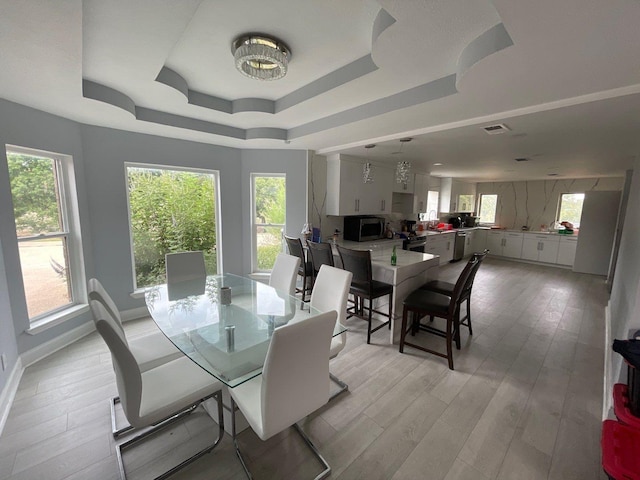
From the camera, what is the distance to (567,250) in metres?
6.09

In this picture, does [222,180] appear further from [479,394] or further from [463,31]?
[479,394]

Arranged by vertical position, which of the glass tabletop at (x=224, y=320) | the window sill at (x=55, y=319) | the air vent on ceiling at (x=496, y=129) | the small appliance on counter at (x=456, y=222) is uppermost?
the air vent on ceiling at (x=496, y=129)

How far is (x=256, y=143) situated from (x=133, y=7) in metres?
2.45

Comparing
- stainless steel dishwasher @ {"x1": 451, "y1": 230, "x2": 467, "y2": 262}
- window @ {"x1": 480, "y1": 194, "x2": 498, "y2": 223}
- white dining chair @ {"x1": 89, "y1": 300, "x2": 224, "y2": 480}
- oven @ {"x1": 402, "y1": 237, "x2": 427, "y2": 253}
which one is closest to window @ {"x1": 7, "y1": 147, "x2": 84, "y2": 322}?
white dining chair @ {"x1": 89, "y1": 300, "x2": 224, "y2": 480}

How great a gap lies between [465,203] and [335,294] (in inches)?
285

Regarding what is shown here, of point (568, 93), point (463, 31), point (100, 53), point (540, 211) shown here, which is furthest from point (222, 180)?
point (540, 211)

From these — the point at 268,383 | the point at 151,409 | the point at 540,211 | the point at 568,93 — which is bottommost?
the point at 151,409

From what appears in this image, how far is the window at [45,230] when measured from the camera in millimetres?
2391

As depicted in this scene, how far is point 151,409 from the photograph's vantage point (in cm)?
132

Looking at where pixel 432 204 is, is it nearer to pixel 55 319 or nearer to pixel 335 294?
pixel 335 294

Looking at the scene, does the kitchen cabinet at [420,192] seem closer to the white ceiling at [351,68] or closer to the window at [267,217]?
the white ceiling at [351,68]

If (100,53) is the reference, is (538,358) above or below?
below

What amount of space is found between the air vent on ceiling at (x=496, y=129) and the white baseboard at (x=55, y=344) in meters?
4.75

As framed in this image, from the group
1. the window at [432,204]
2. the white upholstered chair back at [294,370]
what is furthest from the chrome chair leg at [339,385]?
the window at [432,204]
